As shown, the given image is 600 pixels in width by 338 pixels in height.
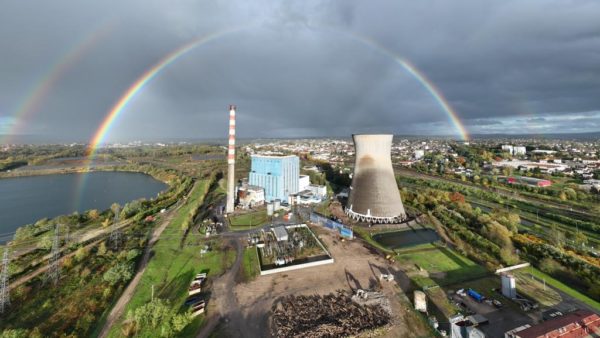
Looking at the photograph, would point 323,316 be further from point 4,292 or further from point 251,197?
point 251,197

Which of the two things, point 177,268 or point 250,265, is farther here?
point 250,265

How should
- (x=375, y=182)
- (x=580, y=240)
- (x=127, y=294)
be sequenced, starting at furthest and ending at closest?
(x=375, y=182) → (x=580, y=240) → (x=127, y=294)

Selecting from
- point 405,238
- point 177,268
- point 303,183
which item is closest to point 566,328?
point 405,238

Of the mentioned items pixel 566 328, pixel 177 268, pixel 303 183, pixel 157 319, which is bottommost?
pixel 177 268

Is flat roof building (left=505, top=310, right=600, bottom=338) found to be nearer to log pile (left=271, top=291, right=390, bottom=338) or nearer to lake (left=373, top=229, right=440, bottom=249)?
log pile (left=271, top=291, right=390, bottom=338)

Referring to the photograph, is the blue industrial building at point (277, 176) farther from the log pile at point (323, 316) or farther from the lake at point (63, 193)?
the lake at point (63, 193)

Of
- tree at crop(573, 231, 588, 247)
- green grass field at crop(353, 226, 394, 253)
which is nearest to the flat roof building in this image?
green grass field at crop(353, 226, 394, 253)

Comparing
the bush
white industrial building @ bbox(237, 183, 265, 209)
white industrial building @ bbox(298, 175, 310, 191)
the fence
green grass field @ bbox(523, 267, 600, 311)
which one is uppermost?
white industrial building @ bbox(298, 175, 310, 191)
